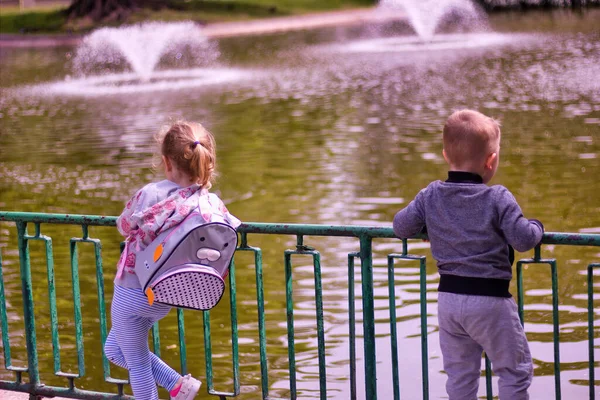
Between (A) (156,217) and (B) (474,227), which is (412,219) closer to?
(B) (474,227)

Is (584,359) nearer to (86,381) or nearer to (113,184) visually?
(86,381)

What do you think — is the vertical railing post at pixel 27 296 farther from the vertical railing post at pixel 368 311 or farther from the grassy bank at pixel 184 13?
the grassy bank at pixel 184 13

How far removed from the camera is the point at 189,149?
14.3ft

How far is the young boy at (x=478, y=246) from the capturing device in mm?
4098

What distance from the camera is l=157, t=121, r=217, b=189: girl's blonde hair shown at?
14.3 ft

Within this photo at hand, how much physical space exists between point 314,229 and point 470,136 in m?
0.94

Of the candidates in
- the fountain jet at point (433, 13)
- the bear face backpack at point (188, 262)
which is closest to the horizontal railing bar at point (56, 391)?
the bear face backpack at point (188, 262)

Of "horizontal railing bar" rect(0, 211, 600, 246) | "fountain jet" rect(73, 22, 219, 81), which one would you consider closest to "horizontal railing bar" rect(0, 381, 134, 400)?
"horizontal railing bar" rect(0, 211, 600, 246)

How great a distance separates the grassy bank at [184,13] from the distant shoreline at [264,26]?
118 cm

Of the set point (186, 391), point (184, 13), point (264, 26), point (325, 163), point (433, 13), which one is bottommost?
point (325, 163)

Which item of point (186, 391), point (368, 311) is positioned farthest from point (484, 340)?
point (186, 391)

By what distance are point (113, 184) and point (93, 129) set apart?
5473mm

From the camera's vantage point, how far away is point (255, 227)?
4.86 metres

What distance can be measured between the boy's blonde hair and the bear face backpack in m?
0.96
